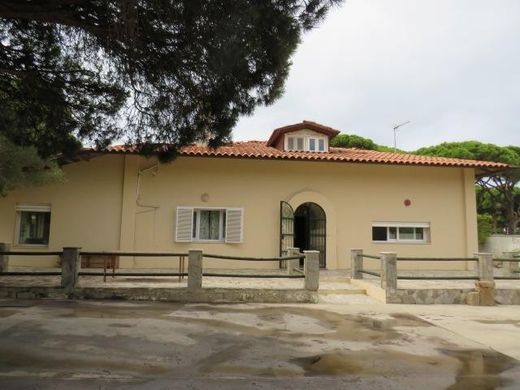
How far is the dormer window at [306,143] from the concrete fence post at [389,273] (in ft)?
23.0

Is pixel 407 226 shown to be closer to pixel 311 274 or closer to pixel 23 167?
pixel 311 274

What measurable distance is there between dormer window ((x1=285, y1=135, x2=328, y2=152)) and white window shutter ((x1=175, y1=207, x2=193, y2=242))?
4543 millimetres

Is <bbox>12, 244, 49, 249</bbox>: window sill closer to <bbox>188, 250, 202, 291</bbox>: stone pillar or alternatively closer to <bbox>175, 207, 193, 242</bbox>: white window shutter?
<bbox>175, 207, 193, 242</bbox>: white window shutter

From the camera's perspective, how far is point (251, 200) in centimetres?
1617

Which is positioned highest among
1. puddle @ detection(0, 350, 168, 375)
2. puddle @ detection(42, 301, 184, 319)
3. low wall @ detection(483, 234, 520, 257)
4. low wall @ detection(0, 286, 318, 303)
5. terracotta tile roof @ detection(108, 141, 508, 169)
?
terracotta tile roof @ detection(108, 141, 508, 169)

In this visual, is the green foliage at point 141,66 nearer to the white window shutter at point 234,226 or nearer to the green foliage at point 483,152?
the white window shutter at point 234,226

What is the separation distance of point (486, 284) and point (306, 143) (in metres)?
8.21

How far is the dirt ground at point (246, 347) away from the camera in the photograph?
5.39 m

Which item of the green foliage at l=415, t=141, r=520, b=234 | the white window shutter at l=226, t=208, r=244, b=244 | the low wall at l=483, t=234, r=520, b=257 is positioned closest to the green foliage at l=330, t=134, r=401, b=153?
the green foliage at l=415, t=141, r=520, b=234

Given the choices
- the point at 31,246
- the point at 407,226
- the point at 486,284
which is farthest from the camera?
the point at 407,226

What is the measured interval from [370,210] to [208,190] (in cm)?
554

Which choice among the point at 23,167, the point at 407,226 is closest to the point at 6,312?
the point at 23,167

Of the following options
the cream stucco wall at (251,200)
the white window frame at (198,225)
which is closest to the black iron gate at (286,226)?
the cream stucco wall at (251,200)

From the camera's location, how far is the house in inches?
614
